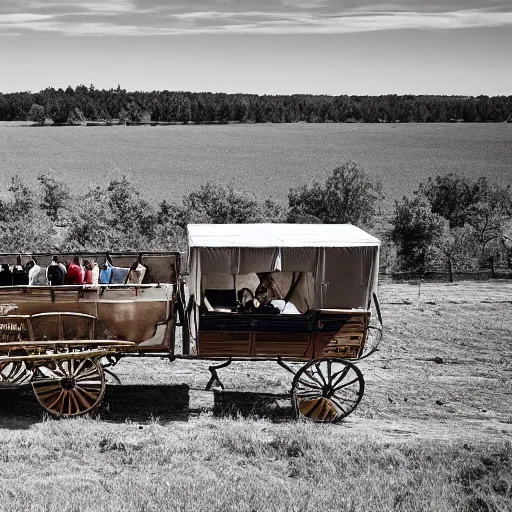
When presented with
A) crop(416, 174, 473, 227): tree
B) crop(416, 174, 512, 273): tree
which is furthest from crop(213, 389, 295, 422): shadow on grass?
crop(416, 174, 473, 227): tree

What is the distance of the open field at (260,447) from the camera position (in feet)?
24.8

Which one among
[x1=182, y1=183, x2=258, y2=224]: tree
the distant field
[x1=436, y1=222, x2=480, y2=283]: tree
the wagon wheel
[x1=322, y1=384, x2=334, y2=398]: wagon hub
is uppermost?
[x1=322, y1=384, x2=334, y2=398]: wagon hub

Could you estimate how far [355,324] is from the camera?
9.97 meters

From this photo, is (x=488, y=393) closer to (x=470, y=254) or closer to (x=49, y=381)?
(x=49, y=381)

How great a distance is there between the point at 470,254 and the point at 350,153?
2298 inches

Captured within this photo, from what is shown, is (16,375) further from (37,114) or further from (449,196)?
(37,114)

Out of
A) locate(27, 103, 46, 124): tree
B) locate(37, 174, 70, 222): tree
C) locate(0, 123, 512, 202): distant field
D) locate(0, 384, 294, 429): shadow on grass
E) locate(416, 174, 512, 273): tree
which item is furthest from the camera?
locate(27, 103, 46, 124): tree

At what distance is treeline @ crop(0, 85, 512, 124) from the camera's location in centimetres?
12275

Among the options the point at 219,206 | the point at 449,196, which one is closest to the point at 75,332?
the point at 219,206

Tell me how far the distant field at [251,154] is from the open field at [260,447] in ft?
149

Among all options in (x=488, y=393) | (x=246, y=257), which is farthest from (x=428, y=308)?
(x=246, y=257)

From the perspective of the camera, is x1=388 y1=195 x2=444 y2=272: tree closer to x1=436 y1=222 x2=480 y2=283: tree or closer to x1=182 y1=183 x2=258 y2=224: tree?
x1=436 y1=222 x2=480 y2=283: tree

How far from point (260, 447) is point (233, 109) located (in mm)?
123576

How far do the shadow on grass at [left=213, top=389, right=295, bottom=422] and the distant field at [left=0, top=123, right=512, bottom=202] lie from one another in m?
45.6
